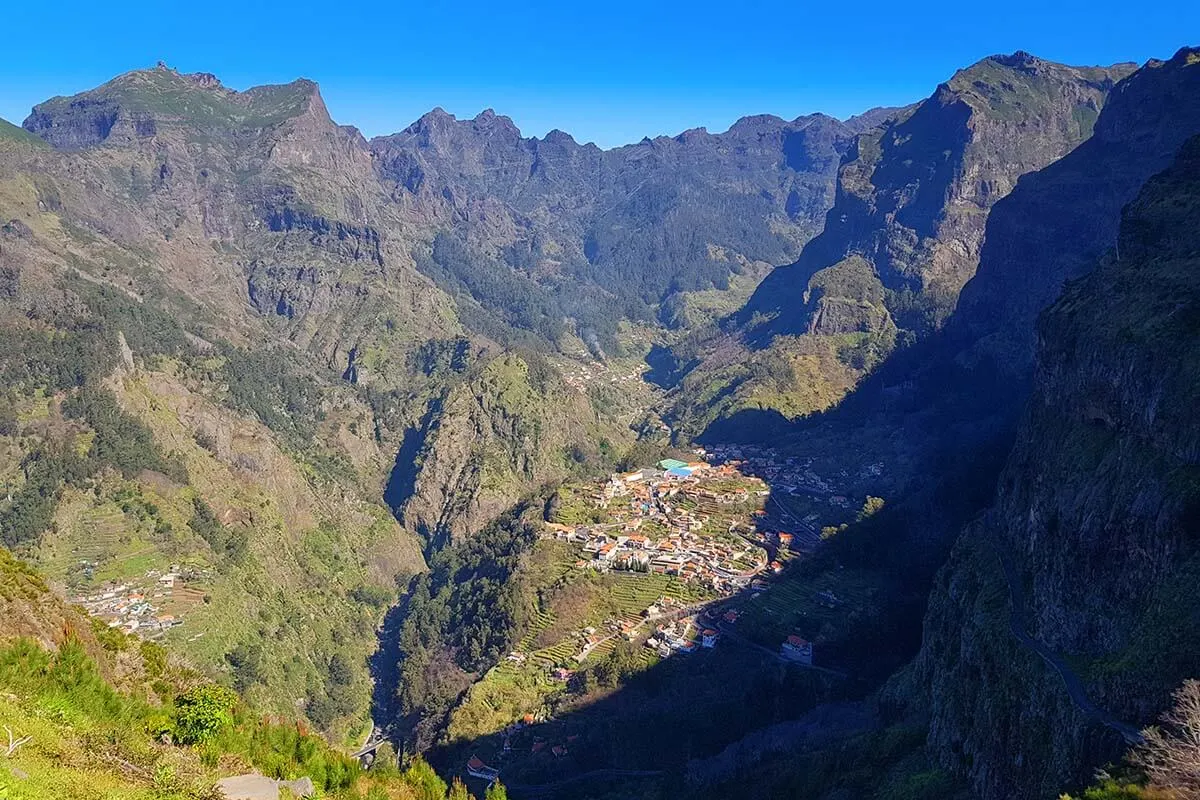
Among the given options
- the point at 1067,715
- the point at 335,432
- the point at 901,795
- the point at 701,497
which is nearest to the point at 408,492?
the point at 335,432

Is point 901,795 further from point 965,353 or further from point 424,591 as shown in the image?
point 965,353

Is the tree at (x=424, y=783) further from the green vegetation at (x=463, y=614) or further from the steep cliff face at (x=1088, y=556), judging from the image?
the green vegetation at (x=463, y=614)

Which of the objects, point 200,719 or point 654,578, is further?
point 654,578

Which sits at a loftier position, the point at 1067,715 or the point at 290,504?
the point at 1067,715

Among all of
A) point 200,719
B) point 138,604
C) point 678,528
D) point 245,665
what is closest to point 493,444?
point 678,528

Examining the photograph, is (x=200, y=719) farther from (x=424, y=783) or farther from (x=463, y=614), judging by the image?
(x=463, y=614)

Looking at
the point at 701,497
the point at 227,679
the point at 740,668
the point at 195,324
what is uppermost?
the point at 195,324

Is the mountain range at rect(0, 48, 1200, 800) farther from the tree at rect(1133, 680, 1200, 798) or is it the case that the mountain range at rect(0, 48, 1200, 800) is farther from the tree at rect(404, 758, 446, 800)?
the tree at rect(404, 758, 446, 800)
